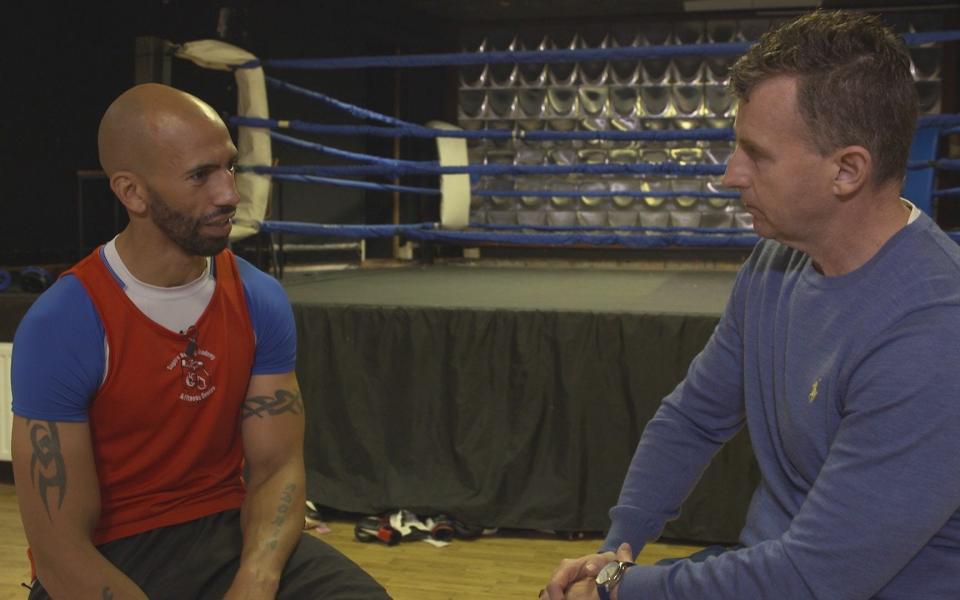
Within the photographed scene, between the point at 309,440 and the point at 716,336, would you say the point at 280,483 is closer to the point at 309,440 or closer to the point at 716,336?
the point at 716,336

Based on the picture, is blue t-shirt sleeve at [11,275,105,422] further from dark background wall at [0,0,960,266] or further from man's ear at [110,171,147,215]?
dark background wall at [0,0,960,266]

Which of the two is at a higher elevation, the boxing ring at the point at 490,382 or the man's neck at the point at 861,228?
the man's neck at the point at 861,228

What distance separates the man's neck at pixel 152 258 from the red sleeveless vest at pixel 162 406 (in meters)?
0.04

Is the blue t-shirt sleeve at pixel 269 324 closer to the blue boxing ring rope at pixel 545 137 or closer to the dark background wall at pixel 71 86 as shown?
the blue boxing ring rope at pixel 545 137

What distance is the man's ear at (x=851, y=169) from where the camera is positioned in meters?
0.97

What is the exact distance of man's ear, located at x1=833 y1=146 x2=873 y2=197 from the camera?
0.97 meters

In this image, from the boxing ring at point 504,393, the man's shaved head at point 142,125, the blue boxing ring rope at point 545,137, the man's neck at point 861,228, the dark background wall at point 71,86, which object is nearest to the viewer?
the man's neck at point 861,228

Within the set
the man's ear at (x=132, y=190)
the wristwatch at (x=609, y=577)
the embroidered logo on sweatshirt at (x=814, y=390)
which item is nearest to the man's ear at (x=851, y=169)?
the embroidered logo on sweatshirt at (x=814, y=390)

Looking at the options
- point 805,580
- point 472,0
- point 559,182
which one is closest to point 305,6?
point 472,0

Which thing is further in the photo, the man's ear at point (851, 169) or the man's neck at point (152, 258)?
the man's neck at point (152, 258)

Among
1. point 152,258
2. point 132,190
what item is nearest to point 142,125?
point 132,190

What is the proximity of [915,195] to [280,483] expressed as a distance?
3.26m

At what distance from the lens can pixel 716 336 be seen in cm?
128

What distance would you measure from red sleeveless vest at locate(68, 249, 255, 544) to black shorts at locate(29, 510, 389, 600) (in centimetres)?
2
